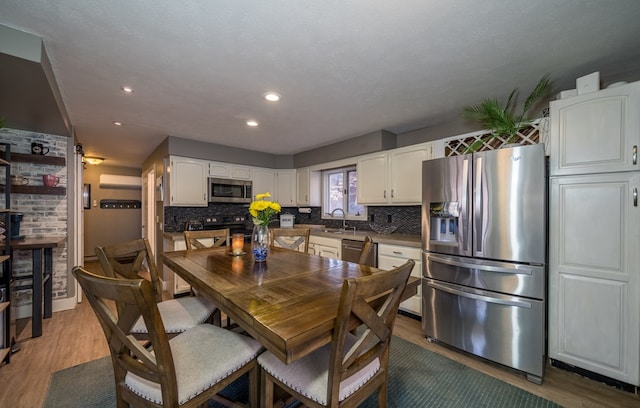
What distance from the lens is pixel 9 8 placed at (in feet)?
4.43

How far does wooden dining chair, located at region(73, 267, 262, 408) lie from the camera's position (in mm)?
890

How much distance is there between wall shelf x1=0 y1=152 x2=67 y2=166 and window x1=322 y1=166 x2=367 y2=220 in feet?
12.0

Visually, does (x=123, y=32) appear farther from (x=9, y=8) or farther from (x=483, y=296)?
(x=483, y=296)

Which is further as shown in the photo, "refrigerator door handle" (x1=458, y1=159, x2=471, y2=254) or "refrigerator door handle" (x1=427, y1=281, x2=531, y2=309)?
"refrigerator door handle" (x1=458, y1=159, x2=471, y2=254)

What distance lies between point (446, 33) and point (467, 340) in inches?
91.2

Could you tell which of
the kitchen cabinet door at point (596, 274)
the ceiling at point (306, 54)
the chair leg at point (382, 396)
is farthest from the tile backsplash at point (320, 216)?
the chair leg at point (382, 396)

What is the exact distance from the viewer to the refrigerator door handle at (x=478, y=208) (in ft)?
6.95

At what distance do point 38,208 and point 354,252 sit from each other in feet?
12.7

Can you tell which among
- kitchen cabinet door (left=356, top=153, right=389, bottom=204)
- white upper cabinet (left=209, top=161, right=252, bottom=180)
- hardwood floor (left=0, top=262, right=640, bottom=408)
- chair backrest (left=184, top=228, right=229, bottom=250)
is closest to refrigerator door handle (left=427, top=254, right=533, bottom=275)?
hardwood floor (left=0, top=262, right=640, bottom=408)

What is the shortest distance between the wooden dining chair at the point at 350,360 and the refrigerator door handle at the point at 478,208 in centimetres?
131

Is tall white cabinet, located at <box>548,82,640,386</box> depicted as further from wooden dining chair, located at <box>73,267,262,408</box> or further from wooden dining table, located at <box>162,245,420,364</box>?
wooden dining chair, located at <box>73,267,262,408</box>

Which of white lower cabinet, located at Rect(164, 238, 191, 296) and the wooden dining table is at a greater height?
the wooden dining table

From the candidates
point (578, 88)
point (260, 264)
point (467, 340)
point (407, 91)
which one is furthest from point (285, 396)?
point (578, 88)

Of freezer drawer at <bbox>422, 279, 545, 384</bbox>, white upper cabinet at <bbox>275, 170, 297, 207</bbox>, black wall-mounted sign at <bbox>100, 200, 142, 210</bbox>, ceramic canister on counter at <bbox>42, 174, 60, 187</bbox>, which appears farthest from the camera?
black wall-mounted sign at <bbox>100, 200, 142, 210</bbox>
